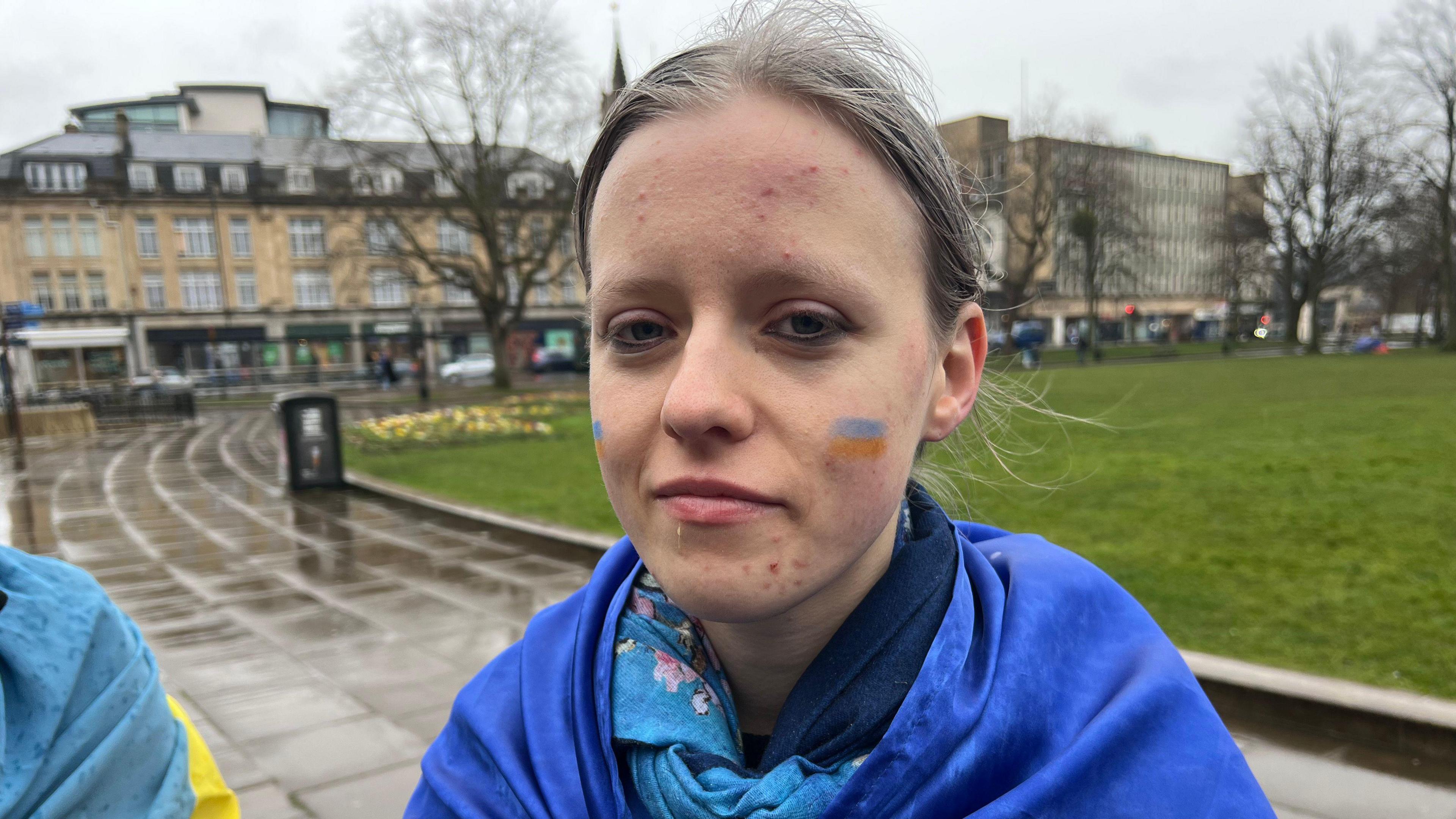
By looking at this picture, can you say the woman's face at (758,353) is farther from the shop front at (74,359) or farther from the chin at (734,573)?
the shop front at (74,359)

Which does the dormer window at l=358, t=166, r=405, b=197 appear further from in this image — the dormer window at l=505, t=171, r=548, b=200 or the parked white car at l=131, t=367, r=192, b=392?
the parked white car at l=131, t=367, r=192, b=392

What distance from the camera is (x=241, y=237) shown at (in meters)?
53.6

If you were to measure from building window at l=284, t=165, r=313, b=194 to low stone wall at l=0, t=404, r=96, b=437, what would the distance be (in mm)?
33150

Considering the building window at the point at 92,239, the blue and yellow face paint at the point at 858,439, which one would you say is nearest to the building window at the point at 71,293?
the building window at the point at 92,239

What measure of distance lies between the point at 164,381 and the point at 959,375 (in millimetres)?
47177

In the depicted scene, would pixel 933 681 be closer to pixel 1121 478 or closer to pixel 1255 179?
pixel 1121 478

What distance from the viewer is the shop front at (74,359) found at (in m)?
35.5

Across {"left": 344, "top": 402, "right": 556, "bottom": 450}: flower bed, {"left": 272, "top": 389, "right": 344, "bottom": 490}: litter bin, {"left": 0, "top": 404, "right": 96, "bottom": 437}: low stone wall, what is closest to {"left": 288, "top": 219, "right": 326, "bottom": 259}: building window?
{"left": 0, "top": 404, "right": 96, "bottom": 437}: low stone wall

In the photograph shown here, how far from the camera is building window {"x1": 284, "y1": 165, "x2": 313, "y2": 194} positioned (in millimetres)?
54688

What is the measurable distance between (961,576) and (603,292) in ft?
2.13

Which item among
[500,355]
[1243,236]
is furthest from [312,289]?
[1243,236]

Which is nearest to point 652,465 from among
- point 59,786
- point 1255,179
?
point 59,786

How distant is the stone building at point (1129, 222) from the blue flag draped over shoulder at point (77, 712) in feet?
5.53

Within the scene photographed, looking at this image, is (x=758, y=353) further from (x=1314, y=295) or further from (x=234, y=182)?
(x=234, y=182)
